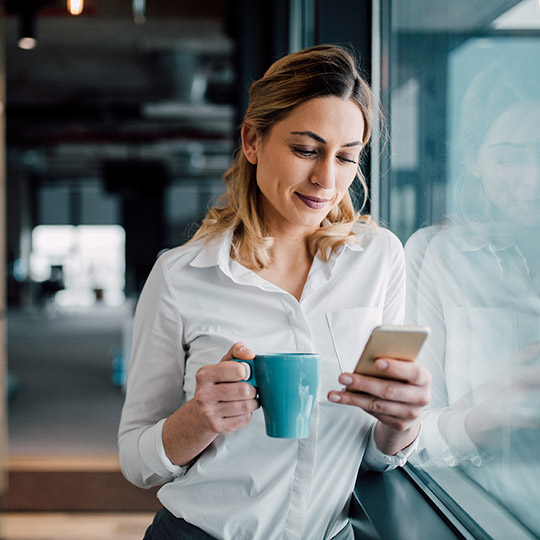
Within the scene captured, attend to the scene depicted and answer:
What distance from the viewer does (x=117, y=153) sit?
1483cm

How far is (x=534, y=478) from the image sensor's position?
0.78 meters

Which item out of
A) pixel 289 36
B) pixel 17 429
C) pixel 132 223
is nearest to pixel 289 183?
pixel 289 36

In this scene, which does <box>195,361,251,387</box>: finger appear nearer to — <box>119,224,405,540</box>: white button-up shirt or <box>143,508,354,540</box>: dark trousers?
<box>119,224,405,540</box>: white button-up shirt

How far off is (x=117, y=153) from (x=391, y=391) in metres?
14.7

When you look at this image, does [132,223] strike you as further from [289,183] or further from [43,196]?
[289,183]

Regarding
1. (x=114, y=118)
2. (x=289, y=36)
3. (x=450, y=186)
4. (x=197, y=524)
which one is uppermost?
(x=114, y=118)

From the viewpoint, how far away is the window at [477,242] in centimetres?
79

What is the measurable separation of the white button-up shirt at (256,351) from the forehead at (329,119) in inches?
8.7

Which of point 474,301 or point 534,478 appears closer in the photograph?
point 534,478

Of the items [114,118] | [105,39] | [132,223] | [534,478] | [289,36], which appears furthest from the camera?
[132,223]

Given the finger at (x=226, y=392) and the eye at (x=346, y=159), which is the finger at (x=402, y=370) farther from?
the eye at (x=346, y=159)

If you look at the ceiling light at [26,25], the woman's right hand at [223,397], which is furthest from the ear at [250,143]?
the ceiling light at [26,25]

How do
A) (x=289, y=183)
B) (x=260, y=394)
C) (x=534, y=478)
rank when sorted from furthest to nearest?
(x=289, y=183) → (x=260, y=394) → (x=534, y=478)

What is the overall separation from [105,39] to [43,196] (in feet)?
41.9
